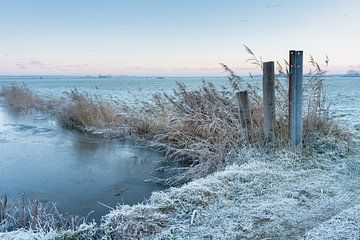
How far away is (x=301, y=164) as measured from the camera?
18.3 feet

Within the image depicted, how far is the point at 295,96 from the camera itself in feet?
19.8

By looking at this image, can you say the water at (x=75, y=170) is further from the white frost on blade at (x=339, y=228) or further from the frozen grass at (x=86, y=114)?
the white frost on blade at (x=339, y=228)

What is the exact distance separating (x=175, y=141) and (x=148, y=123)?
75.1 inches

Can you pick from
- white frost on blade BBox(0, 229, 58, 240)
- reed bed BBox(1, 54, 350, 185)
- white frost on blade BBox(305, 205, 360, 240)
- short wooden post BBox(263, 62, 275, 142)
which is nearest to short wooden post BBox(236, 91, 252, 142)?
reed bed BBox(1, 54, 350, 185)

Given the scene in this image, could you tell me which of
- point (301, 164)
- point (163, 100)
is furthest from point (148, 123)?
point (301, 164)

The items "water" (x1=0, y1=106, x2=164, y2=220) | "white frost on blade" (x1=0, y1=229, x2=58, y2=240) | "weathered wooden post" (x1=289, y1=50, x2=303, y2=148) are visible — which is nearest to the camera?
"white frost on blade" (x1=0, y1=229, x2=58, y2=240)

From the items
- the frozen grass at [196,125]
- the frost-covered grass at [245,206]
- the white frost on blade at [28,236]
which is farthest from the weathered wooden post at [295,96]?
the white frost on blade at [28,236]

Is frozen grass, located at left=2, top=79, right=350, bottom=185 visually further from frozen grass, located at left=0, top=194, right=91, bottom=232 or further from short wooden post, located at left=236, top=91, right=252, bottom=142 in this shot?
frozen grass, located at left=0, top=194, right=91, bottom=232

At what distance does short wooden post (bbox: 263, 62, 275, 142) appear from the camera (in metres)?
6.15

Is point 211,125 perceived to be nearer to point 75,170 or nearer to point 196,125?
point 196,125

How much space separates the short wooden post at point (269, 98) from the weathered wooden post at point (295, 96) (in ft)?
0.99

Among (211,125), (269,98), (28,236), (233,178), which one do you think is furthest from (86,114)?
(28,236)

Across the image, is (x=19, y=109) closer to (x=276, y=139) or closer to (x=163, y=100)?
(x=163, y=100)

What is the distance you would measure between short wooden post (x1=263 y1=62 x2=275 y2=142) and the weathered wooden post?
0.99 feet
